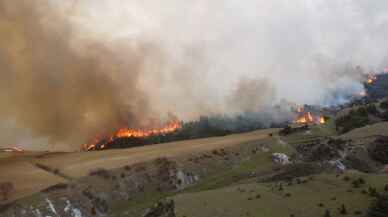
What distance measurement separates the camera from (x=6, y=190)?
102562 millimetres

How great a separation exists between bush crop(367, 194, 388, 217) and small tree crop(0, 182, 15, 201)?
247ft

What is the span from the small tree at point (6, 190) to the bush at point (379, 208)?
75.2 meters

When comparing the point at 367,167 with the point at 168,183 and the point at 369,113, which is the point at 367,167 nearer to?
the point at 168,183

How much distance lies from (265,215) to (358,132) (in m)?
94.9

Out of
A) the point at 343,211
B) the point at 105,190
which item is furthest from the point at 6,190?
the point at 343,211

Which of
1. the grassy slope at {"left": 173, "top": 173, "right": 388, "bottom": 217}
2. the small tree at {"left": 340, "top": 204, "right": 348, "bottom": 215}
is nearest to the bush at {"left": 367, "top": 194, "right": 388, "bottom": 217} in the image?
the grassy slope at {"left": 173, "top": 173, "right": 388, "bottom": 217}

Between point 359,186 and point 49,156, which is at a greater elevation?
point 49,156

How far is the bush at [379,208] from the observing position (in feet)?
175

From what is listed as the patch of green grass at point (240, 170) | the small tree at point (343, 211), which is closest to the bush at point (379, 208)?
the small tree at point (343, 211)

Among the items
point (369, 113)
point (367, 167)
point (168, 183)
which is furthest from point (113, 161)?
point (369, 113)

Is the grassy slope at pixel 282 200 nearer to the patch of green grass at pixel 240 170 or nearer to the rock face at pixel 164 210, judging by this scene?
the rock face at pixel 164 210

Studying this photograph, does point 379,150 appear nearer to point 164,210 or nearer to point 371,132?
point 371,132

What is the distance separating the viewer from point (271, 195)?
6912cm

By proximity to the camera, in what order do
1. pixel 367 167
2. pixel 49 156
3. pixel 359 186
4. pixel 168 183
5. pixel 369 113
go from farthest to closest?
pixel 369 113
pixel 49 156
pixel 168 183
pixel 367 167
pixel 359 186
